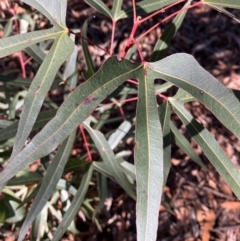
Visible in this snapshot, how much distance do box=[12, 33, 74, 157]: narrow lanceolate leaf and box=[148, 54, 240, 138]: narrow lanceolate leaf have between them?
20 cm

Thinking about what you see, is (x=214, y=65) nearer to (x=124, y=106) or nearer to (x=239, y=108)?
(x=124, y=106)

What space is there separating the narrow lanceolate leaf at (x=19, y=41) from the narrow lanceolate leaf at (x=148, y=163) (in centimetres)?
20

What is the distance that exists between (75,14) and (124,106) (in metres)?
0.54

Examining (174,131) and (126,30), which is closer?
(174,131)

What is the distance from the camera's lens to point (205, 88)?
2.70 ft

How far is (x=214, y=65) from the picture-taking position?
7.44ft

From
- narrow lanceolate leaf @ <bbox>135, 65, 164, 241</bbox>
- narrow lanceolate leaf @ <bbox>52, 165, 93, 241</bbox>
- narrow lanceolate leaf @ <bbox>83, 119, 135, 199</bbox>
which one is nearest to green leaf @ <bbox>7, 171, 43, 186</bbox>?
narrow lanceolate leaf @ <bbox>52, 165, 93, 241</bbox>

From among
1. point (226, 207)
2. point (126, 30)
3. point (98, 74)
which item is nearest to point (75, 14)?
point (126, 30)

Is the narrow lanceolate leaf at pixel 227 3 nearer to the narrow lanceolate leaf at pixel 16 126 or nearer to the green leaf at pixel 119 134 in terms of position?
the narrow lanceolate leaf at pixel 16 126

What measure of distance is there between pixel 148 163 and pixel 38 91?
25cm

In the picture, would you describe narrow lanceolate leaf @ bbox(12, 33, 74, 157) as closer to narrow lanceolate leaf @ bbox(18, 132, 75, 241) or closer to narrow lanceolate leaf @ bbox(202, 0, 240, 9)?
narrow lanceolate leaf @ bbox(18, 132, 75, 241)

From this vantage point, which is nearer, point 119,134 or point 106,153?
point 106,153

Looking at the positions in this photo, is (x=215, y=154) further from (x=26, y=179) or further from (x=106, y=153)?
(x=26, y=179)

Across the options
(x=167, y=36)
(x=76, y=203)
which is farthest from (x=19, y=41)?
(x=76, y=203)
